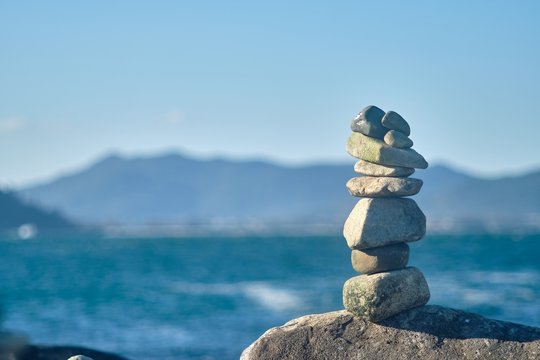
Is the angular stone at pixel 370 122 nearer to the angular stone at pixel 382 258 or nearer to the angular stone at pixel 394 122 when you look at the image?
the angular stone at pixel 394 122

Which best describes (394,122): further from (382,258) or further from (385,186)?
(382,258)

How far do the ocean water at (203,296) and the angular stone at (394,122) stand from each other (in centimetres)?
1545

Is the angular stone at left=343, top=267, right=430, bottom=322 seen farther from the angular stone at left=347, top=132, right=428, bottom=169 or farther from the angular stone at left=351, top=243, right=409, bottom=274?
the angular stone at left=347, top=132, right=428, bottom=169

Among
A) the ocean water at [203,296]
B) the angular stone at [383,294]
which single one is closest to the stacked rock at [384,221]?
the angular stone at [383,294]

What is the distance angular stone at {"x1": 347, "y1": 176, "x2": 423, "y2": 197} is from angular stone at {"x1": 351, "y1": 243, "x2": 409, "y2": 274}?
0.90 m

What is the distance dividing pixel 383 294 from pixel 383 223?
1.17 m

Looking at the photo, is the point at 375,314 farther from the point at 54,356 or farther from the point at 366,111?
the point at 54,356

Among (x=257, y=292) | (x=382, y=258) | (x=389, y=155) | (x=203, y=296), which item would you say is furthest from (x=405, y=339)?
(x=257, y=292)

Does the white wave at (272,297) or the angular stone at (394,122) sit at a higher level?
the white wave at (272,297)

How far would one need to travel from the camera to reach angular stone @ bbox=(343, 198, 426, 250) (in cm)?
2019

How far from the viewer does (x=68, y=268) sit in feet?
343

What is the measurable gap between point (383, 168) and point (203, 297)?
4242 cm

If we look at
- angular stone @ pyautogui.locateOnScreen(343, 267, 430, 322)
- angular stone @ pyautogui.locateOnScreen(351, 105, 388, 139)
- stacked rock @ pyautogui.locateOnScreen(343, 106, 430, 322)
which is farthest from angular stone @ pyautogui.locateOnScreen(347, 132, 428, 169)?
angular stone @ pyautogui.locateOnScreen(343, 267, 430, 322)

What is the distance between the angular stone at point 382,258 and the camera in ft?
66.7
